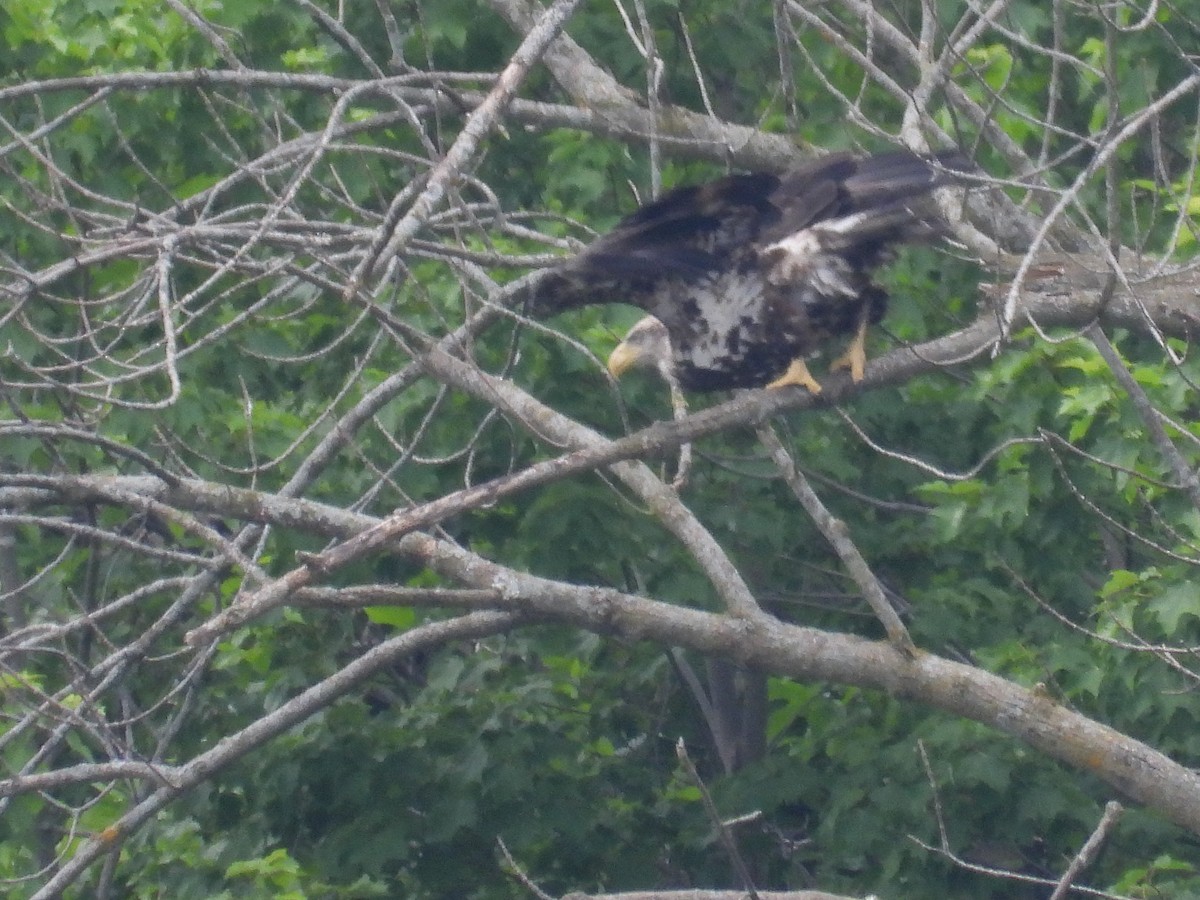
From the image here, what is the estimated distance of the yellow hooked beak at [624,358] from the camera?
515 centimetres

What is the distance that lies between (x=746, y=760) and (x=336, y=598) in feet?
11.8

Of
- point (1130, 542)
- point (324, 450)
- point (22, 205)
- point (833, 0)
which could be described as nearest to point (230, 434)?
point (22, 205)

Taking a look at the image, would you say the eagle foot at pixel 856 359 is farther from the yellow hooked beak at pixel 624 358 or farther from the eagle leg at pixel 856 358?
the yellow hooked beak at pixel 624 358

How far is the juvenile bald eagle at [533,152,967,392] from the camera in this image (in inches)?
164

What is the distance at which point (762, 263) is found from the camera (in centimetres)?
446

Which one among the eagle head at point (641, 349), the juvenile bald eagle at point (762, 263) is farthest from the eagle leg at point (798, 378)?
the eagle head at point (641, 349)

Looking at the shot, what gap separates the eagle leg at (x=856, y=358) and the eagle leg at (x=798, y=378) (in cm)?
7

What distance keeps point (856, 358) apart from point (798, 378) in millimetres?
176

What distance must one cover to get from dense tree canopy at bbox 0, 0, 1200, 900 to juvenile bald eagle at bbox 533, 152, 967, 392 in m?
0.15

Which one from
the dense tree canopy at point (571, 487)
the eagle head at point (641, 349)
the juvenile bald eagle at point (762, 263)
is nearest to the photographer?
the dense tree canopy at point (571, 487)

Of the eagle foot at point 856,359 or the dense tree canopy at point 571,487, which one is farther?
the eagle foot at point 856,359

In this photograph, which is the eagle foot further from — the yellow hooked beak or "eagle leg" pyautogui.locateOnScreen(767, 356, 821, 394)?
the yellow hooked beak

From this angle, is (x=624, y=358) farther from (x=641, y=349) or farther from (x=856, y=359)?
(x=856, y=359)

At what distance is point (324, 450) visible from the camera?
14.4ft
